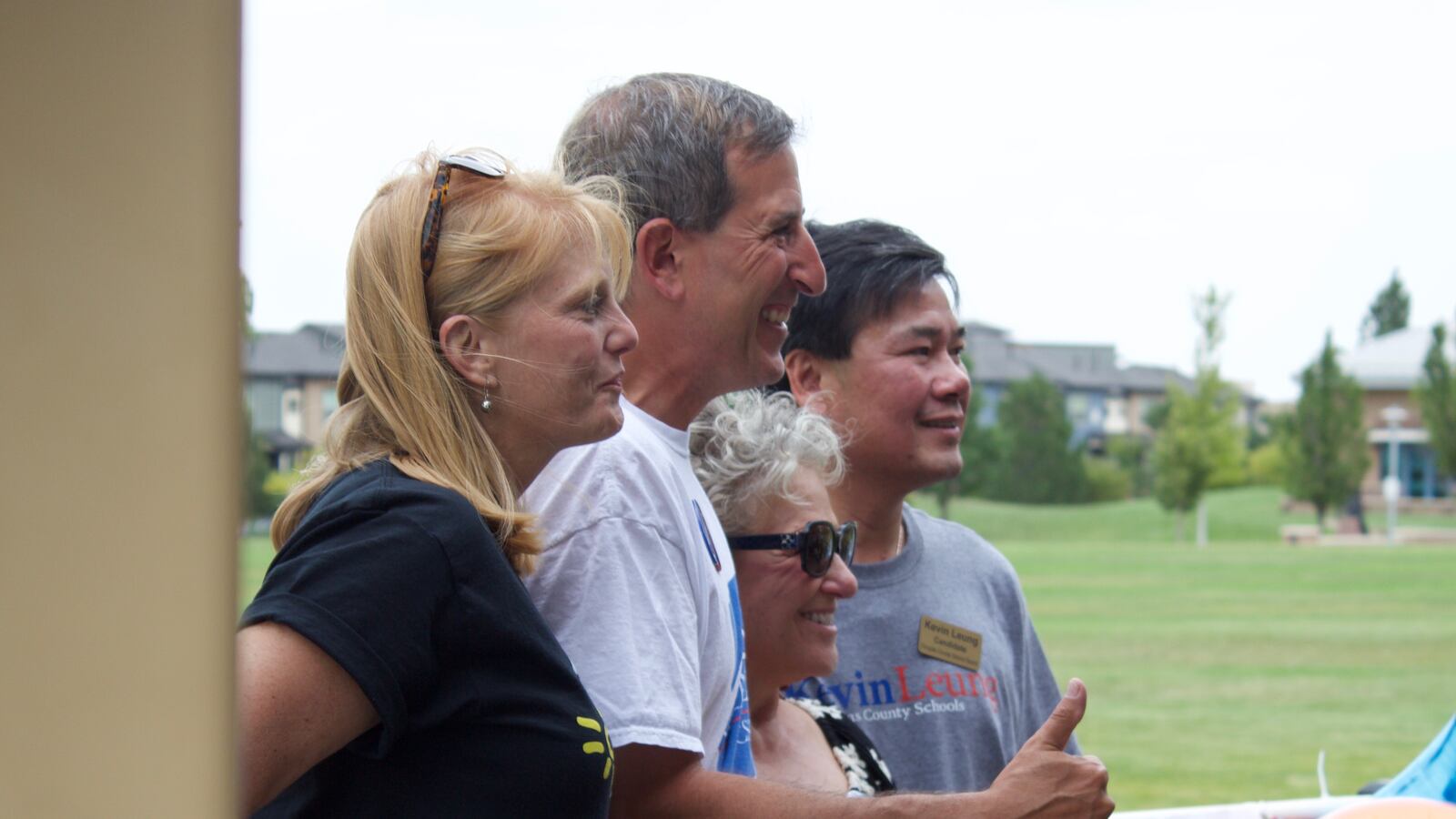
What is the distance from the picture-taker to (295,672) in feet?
3.68

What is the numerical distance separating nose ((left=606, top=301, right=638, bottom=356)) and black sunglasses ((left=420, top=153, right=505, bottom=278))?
8.5 inches

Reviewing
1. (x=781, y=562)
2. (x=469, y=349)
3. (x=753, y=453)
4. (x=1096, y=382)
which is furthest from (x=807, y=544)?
(x=1096, y=382)

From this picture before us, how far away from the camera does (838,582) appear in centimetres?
230

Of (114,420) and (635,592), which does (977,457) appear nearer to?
(635,592)

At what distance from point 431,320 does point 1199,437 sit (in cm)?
5215

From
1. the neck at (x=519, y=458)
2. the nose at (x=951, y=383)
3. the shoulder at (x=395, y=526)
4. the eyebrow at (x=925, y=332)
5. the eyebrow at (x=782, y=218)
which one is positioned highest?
the eyebrow at (x=782, y=218)

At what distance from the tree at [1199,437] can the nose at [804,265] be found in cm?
5038

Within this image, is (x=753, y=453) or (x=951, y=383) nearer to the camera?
(x=753, y=453)

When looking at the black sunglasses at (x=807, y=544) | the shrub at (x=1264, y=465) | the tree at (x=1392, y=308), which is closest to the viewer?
the black sunglasses at (x=807, y=544)

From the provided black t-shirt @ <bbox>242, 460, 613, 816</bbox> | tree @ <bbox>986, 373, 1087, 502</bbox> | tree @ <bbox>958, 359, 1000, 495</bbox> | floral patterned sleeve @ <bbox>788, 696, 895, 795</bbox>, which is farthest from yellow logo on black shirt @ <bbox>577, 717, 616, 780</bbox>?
tree @ <bbox>986, 373, 1087, 502</bbox>

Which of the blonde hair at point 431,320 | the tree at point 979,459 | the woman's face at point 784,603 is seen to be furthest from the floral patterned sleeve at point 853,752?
the tree at point 979,459

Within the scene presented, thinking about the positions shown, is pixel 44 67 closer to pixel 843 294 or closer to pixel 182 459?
pixel 182 459

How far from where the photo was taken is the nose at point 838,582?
2.29m

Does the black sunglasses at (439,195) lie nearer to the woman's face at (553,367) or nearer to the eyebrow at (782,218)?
the woman's face at (553,367)
